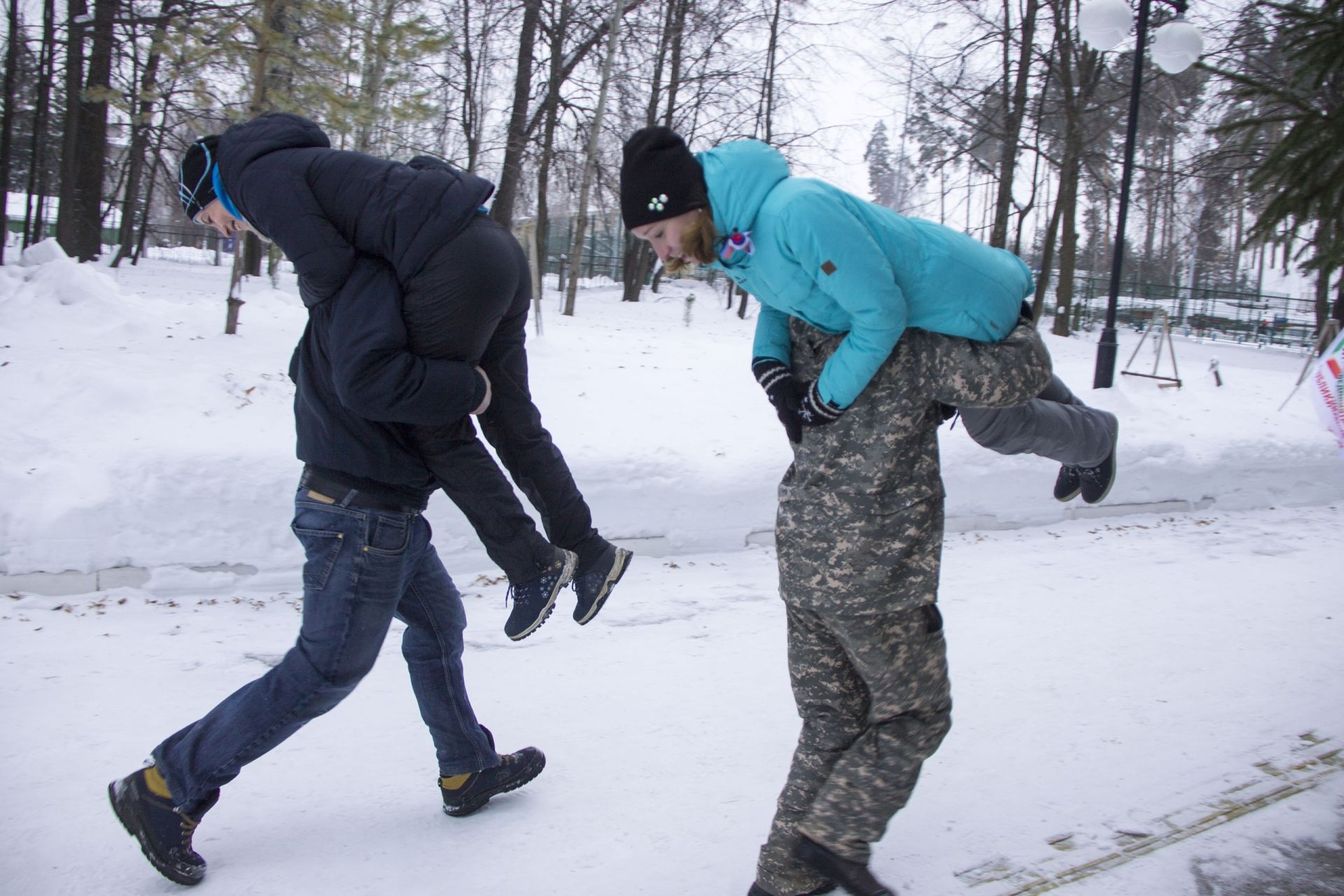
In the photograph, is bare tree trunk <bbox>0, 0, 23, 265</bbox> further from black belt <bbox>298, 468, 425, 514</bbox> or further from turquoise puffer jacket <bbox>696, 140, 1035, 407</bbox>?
turquoise puffer jacket <bbox>696, 140, 1035, 407</bbox>

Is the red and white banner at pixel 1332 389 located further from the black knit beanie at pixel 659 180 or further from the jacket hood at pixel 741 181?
the black knit beanie at pixel 659 180

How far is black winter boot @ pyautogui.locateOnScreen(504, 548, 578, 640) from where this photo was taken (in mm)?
2434

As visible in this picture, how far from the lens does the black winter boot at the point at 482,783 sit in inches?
108

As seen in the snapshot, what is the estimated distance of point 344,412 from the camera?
2295 millimetres

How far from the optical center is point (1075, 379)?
11.7 metres

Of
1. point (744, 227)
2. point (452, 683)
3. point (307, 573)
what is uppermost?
point (744, 227)

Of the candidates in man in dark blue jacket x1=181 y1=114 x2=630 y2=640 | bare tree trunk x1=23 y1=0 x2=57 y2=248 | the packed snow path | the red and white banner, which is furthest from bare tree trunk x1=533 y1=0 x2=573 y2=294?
man in dark blue jacket x1=181 y1=114 x2=630 y2=640

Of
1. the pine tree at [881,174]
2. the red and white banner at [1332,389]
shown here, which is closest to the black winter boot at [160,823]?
the red and white banner at [1332,389]

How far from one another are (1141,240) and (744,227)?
7377cm

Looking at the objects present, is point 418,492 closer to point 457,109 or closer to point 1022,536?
point 1022,536

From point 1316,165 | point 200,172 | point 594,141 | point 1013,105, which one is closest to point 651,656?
point 200,172

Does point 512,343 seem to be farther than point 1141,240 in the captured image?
No

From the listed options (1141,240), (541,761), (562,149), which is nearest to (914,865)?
(541,761)

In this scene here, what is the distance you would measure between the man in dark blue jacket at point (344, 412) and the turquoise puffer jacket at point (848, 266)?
1.98 ft
